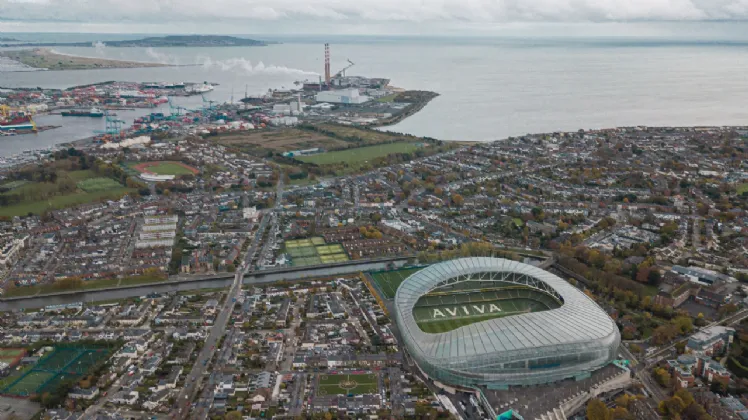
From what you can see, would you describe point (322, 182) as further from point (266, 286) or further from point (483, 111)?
point (483, 111)

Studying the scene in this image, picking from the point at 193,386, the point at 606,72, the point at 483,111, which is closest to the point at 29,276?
the point at 193,386

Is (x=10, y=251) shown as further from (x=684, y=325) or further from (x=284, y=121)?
(x=284, y=121)

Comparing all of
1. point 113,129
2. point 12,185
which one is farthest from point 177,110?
point 12,185

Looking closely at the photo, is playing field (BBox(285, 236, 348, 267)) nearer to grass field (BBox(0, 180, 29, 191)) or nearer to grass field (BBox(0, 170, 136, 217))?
grass field (BBox(0, 170, 136, 217))

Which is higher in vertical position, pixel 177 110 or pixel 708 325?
pixel 177 110

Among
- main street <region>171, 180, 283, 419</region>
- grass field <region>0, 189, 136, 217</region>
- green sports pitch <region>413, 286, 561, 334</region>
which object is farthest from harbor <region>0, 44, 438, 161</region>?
green sports pitch <region>413, 286, 561, 334</region>
